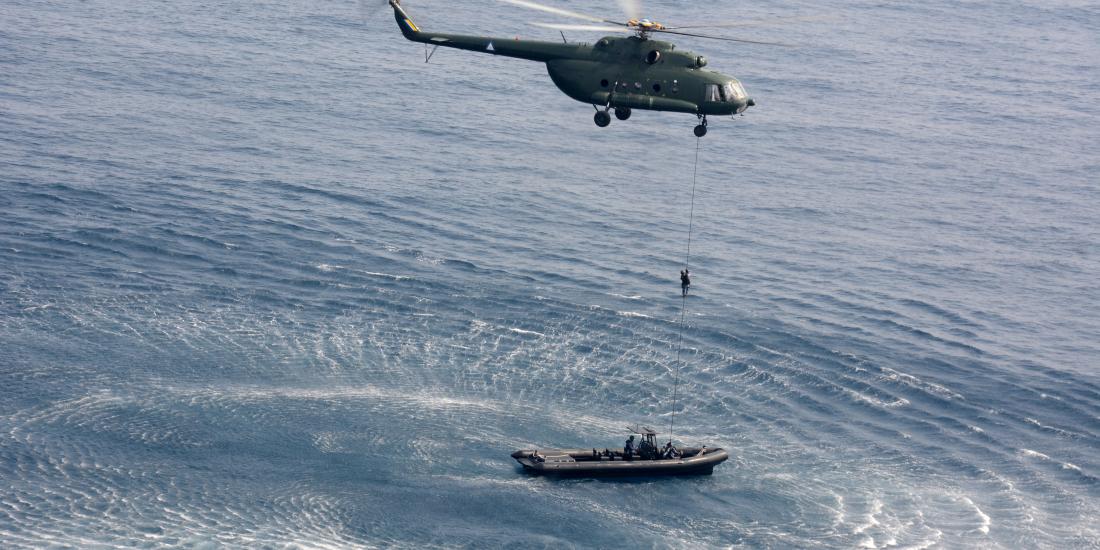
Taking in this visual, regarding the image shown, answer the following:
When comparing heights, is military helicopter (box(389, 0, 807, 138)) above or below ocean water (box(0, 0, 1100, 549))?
above

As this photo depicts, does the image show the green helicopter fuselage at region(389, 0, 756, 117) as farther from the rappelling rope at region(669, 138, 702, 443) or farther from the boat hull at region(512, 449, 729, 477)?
the boat hull at region(512, 449, 729, 477)

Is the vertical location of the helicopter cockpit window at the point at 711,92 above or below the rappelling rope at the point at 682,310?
above

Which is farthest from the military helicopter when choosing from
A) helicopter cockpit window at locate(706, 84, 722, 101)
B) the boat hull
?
the boat hull

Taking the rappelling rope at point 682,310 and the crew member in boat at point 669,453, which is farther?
the rappelling rope at point 682,310

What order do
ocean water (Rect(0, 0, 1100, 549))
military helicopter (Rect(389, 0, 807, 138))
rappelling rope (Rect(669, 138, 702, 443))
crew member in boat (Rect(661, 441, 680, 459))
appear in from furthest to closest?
rappelling rope (Rect(669, 138, 702, 443)) < crew member in boat (Rect(661, 441, 680, 459)) < ocean water (Rect(0, 0, 1100, 549)) < military helicopter (Rect(389, 0, 807, 138))

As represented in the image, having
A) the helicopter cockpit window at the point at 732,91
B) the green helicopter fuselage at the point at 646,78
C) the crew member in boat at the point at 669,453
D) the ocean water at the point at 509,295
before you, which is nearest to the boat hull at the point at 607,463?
the crew member in boat at the point at 669,453

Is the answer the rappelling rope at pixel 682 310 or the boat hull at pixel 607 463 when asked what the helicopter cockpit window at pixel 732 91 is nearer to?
the rappelling rope at pixel 682 310

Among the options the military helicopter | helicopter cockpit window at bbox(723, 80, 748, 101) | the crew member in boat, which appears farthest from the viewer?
the crew member in boat
